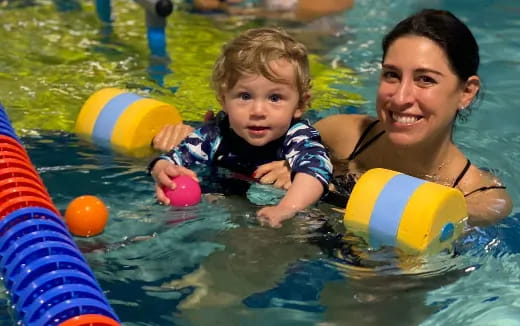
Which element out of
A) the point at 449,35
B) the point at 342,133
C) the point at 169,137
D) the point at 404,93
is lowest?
the point at 169,137

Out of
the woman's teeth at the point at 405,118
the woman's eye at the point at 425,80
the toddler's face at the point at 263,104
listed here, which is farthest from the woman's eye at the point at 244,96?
the woman's eye at the point at 425,80

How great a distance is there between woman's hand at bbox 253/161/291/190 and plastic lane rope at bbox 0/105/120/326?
1090mm

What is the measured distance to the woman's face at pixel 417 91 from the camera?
3.76 m

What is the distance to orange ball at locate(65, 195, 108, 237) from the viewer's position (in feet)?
12.3

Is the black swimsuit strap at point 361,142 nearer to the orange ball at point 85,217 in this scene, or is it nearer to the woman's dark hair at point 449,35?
the woman's dark hair at point 449,35

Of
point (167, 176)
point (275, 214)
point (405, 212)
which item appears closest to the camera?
point (405, 212)

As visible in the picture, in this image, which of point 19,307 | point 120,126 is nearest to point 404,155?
point 120,126

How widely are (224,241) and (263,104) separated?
2.27ft

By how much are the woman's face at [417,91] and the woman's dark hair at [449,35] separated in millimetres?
30

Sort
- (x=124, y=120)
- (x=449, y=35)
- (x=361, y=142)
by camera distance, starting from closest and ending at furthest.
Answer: (x=449, y=35) → (x=361, y=142) → (x=124, y=120)

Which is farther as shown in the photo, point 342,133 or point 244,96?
point 342,133

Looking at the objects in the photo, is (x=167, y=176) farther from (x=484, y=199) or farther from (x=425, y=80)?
(x=484, y=199)

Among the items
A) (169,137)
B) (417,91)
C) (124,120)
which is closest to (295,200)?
(417,91)

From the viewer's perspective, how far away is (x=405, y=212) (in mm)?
3529
